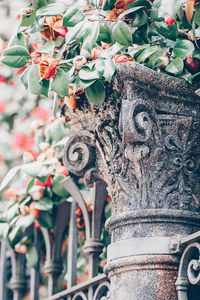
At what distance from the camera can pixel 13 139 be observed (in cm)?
472

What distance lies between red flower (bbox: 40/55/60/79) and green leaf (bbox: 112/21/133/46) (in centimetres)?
22

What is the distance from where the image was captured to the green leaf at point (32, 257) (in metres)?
2.99

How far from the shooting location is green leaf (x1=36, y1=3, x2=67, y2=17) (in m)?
2.19

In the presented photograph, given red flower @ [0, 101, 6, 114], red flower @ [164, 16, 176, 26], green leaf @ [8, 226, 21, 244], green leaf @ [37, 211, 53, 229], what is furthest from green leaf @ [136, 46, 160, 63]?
red flower @ [0, 101, 6, 114]

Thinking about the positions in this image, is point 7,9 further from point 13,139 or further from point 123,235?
point 123,235

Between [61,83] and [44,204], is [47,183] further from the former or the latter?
[61,83]

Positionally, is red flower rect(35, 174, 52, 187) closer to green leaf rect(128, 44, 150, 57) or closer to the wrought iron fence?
the wrought iron fence

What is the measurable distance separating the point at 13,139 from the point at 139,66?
282cm

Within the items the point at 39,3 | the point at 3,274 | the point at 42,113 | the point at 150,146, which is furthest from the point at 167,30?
the point at 42,113

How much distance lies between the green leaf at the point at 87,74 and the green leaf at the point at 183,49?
0.92 feet

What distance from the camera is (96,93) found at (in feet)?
6.87

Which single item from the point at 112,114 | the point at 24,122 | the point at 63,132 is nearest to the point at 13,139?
the point at 24,122

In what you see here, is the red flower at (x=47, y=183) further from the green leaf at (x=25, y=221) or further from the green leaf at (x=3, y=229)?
the green leaf at (x=3, y=229)

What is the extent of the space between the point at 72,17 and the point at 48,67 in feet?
0.71
